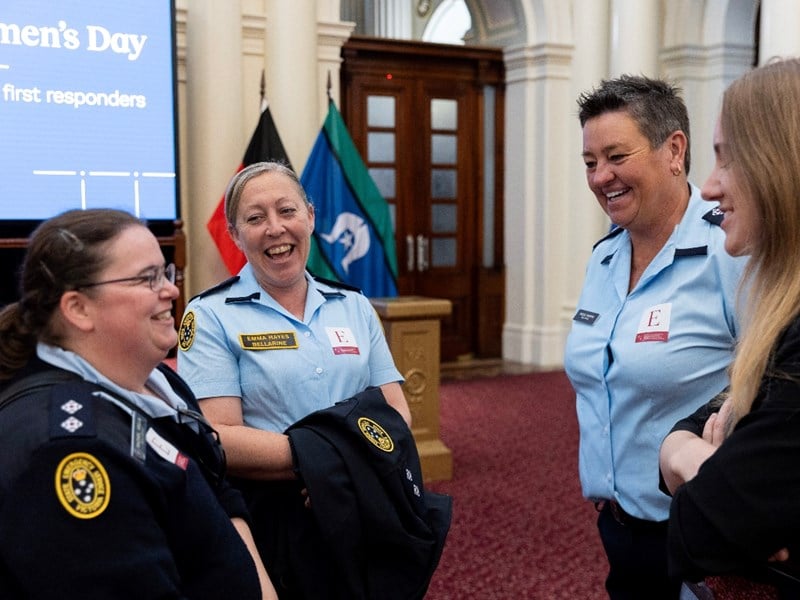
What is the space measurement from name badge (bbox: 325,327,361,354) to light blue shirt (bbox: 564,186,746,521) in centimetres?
48

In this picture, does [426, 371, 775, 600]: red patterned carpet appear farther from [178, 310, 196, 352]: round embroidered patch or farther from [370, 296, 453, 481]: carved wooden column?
[178, 310, 196, 352]: round embroidered patch

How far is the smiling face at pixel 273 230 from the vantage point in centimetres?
195

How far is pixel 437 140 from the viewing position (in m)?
7.74

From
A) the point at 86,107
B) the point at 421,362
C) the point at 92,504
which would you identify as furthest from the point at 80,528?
the point at 86,107

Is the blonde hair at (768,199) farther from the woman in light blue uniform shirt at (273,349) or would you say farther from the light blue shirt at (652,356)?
the woman in light blue uniform shirt at (273,349)

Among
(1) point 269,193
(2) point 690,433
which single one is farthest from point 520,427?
(2) point 690,433

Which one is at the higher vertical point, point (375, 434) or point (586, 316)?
point (586, 316)

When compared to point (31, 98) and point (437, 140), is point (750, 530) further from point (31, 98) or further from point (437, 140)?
point (437, 140)

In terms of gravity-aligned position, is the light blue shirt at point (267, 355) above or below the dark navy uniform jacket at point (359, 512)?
above

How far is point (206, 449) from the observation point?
4.91ft

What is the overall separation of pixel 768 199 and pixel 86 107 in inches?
189

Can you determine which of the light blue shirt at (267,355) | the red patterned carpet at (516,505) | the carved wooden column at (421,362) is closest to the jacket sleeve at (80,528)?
the light blue shirt at (267,355)

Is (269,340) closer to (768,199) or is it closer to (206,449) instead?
(206,449)

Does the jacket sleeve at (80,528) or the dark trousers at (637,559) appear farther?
the dark trousers at (637,559)
